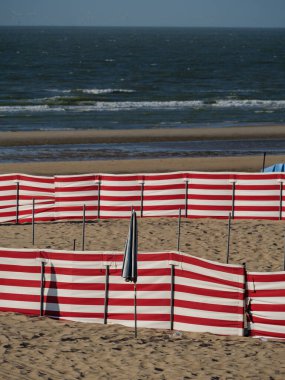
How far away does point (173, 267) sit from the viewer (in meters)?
15.0

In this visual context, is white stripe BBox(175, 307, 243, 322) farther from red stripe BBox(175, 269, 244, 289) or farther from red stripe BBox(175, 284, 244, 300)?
red stripe BBox(175, 269, 244, 289)

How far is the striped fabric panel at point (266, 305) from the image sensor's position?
14680 millimetres

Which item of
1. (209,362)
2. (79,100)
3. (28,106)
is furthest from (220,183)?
(79,100)

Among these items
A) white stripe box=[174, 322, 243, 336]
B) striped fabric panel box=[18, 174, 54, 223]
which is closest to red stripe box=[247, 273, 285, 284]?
white stripe box=[174, 322, 243, 336]

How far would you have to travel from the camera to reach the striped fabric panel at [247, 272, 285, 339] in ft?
48.2

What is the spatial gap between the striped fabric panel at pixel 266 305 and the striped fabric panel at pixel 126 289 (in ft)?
0.61

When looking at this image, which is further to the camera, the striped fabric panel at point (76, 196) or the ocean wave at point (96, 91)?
the ocean wave at point (96, 91)

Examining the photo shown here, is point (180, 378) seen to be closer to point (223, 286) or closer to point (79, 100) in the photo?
point (223, 286)

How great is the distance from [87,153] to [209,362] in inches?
972

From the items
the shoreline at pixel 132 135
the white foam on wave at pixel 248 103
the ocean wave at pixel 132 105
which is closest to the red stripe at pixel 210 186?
the shoreline at pixel 132 135

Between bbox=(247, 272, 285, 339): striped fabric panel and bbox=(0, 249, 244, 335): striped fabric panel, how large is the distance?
185mm

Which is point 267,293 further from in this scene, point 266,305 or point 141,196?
point 141,196

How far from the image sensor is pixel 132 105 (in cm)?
6019

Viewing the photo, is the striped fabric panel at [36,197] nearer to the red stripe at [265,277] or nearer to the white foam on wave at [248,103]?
the red stripe at [265,277]
